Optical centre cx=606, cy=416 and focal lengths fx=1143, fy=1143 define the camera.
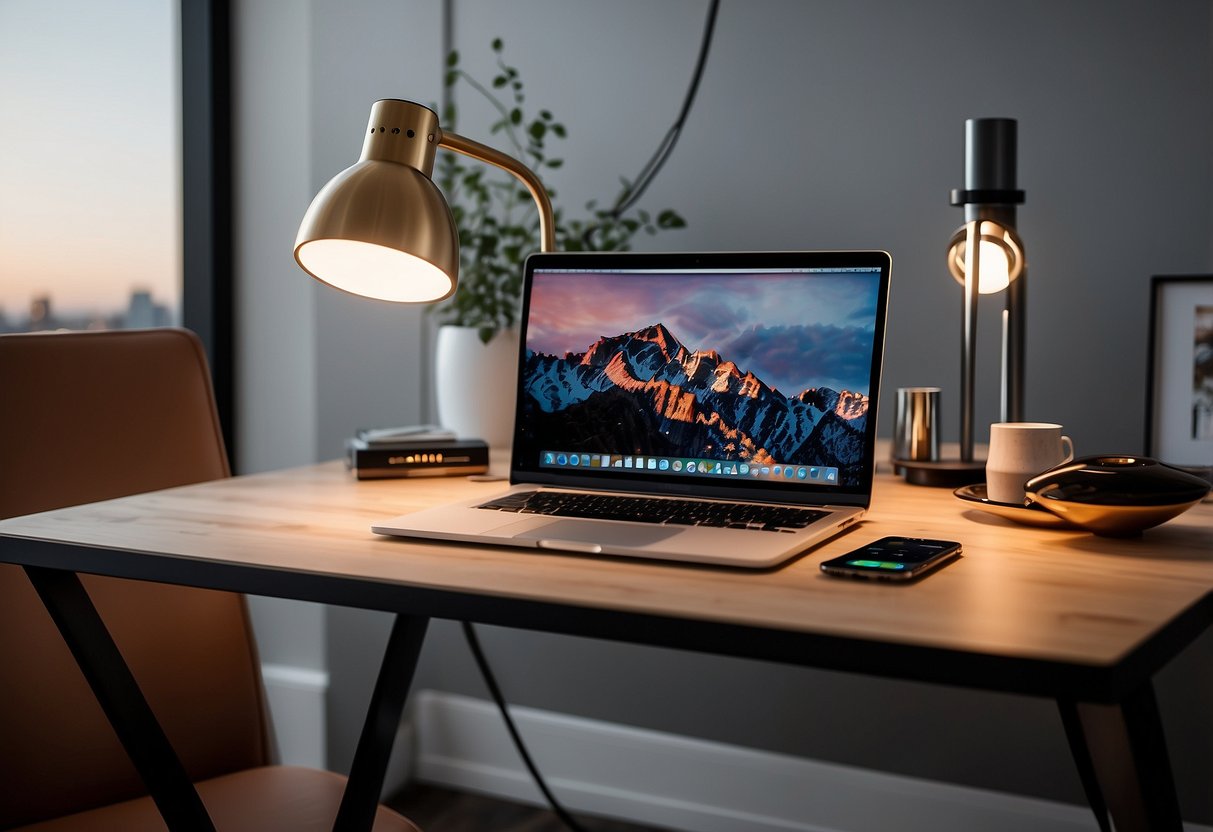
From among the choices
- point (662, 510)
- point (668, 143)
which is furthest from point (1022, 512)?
point (668, 143)

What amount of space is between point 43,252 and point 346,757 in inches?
44.4

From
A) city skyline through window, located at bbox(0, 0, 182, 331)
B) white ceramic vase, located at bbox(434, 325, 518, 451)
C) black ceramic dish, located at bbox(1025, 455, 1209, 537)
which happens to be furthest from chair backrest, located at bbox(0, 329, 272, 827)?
black ceramic dish, located at bbox(1025, 455, 1209, 537)

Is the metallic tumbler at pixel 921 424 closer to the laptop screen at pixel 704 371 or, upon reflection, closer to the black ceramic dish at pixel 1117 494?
the laptop screen at pixel 704 371

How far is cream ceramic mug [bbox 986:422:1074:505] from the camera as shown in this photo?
1208 mm

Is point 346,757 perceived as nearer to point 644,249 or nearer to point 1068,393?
point 644,249

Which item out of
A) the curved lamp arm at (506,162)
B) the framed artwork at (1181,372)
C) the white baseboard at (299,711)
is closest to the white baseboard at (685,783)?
the white baseboard at (299,711)

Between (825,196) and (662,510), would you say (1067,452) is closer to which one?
(662,510)

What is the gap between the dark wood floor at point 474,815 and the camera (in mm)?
2189

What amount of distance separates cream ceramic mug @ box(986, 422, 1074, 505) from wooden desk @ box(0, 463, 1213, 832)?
2.1 inches

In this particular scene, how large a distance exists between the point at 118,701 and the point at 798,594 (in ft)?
2.25

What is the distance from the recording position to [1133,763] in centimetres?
93

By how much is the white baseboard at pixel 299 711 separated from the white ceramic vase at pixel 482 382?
0.76 metres

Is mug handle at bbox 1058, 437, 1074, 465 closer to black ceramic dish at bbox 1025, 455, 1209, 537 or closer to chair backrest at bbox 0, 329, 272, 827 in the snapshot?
black ceramic dish at bbox 1025, 455, 1209, 537

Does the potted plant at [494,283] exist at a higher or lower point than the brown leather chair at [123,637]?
higher
